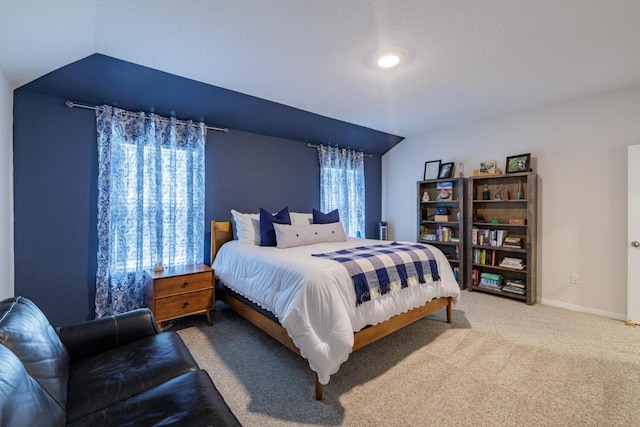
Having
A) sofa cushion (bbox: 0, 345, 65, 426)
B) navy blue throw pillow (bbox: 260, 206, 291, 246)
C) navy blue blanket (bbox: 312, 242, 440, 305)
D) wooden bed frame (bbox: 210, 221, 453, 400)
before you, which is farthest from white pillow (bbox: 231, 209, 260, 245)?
sofa cushion (bbox: 0, 345, 65, 426)

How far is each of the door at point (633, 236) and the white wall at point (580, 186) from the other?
0.13 m

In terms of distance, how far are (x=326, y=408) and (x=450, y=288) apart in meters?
1.70

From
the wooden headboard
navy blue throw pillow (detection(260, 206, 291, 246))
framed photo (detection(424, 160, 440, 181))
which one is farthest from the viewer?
framed photo (detection(424, 160, 440, 181))

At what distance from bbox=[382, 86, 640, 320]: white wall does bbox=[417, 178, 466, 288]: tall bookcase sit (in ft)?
2.25

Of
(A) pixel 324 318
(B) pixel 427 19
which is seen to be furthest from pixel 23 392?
(B) pixel 427 19

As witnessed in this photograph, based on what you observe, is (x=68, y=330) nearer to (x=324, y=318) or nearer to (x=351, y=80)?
(x=324, y=318)

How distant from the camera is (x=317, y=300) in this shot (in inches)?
70.9

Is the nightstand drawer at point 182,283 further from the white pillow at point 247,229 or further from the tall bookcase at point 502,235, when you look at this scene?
the tall bookcase at point 502,235

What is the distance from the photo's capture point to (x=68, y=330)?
60.2 inches

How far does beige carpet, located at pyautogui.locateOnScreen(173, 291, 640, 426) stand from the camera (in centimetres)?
162

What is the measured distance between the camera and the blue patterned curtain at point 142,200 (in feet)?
9.04

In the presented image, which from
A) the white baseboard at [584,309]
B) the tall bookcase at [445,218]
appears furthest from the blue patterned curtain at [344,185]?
the white baseboard at [584,309]

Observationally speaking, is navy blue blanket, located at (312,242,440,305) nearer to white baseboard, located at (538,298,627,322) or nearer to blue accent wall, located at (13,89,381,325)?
white baseboard, located at (538,298,627,322)

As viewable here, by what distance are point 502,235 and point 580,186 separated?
0.98 metres
